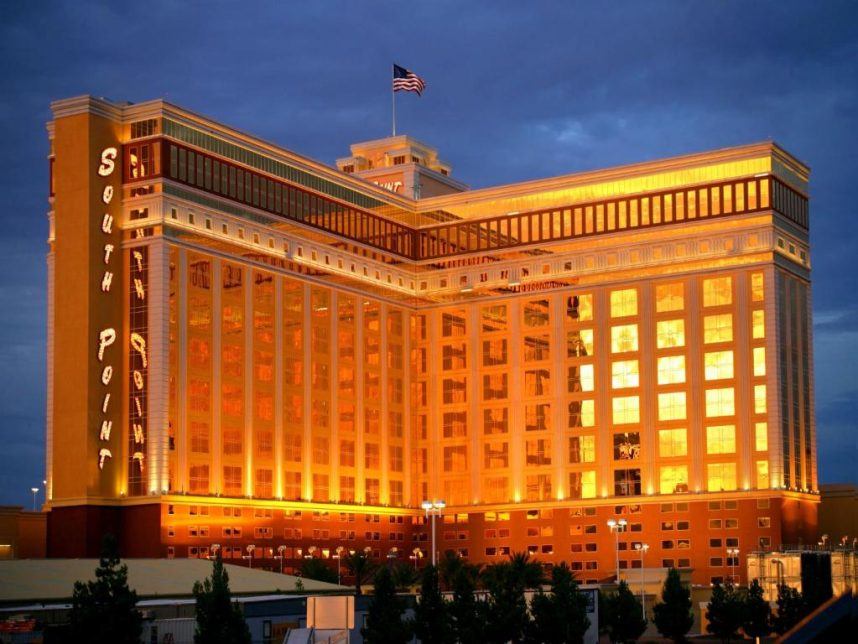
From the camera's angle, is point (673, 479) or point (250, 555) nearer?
point (250, 555)

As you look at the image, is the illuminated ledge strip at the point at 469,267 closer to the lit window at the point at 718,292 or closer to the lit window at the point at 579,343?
the lit window at the point at 718,292

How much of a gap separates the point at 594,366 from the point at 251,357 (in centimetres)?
4220

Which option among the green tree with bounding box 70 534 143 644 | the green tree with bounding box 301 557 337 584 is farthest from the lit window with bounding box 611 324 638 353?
the green tree with bounding box 70 534 143 644

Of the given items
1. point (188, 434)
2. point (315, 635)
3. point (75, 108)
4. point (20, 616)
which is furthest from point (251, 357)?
point (315, 635)

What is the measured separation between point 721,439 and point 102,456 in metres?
68.9

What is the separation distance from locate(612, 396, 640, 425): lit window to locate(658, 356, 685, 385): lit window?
398 cm

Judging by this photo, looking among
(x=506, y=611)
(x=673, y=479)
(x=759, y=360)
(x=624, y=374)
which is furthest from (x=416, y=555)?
(x=506, y=611)

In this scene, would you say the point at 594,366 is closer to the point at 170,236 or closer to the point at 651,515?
the point at 651,515

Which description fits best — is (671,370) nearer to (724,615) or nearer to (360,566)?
(360,566)

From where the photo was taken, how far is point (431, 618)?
8212 centimetres

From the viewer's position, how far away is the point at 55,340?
14725cm

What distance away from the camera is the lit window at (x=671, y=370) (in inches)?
6590

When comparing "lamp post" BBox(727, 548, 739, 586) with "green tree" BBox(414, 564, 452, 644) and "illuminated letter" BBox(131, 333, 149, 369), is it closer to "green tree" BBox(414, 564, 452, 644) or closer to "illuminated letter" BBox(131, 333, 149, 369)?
"illuminated letter" BBox(131, 333, 149, 369)

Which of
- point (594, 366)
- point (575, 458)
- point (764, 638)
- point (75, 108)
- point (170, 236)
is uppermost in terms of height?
point (75, 108)
